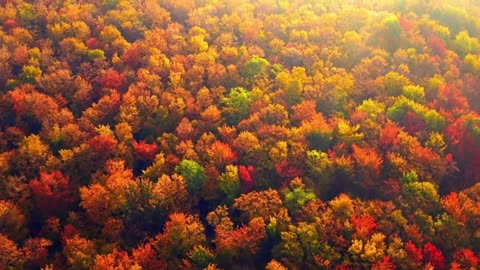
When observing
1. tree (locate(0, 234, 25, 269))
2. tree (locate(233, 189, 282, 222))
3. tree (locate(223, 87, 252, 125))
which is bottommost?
tree (locate(0, 234, 25, 269))

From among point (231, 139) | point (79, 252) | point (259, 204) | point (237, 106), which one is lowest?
point (79, 252)

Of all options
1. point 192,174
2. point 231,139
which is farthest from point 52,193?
point 231,139

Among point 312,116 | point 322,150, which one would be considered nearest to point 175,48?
point 312,116

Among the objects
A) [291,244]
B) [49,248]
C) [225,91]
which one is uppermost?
[225,91]

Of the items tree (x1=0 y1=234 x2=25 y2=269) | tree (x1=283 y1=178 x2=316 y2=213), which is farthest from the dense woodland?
tree (x1=283 y1=178 x2=316 y2=213)

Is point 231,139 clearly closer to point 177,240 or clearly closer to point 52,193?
point 177,240

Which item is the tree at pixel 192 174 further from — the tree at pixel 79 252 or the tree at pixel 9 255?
the tree at pixel 9 255

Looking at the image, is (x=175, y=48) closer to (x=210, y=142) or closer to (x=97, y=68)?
(x=97, y=68)

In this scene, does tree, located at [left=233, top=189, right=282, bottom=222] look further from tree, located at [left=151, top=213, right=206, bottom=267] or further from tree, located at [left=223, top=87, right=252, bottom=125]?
tree, located at [left=223, top=87, right=252, bottom=125]
